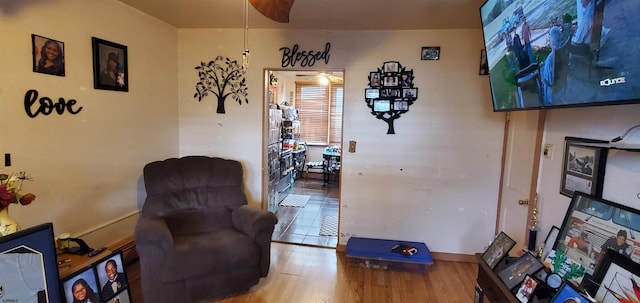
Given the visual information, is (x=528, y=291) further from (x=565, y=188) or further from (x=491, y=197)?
(x=491, y=197)

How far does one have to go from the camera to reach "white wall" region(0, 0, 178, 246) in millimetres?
1936

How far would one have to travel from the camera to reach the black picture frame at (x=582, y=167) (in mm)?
1440

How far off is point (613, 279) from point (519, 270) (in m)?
0.42

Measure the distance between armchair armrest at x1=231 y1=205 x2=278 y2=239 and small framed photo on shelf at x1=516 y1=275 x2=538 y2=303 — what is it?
66.0 inches

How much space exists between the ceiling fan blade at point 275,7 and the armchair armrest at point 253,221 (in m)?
1.52

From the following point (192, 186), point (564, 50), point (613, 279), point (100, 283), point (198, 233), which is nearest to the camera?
point (613, 279)

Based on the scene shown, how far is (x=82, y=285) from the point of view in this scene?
167 cm

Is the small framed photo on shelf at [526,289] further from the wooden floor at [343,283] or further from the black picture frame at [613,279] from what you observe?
the wooden floor at [343,283]

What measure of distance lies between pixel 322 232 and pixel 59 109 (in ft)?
9.18

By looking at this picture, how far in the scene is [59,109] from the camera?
7.20 feet

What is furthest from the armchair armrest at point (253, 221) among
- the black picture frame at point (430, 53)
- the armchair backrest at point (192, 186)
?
the black picture frame at point (430, 53)

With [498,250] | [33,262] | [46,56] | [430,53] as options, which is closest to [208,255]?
[33,262]

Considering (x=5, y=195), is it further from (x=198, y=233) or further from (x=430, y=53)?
(x=430, y=53)

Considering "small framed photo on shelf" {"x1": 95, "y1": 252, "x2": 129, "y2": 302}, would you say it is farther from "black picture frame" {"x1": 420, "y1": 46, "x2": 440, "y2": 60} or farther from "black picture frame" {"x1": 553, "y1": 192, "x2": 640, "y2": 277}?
"black picture frame" {"x1": 420, "y1": 46, "x2": 440, "y2": 60}
